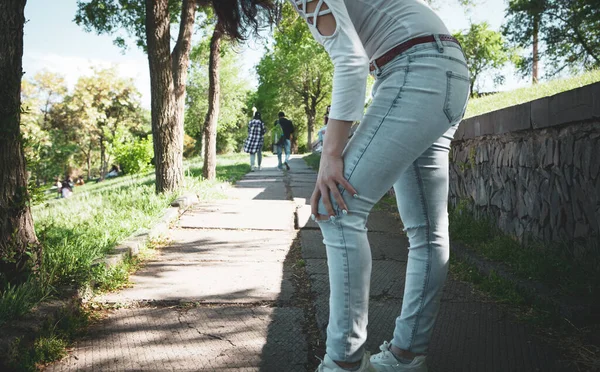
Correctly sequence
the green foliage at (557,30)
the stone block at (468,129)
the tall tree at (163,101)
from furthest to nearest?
the green foliage at (557,30) < the tall tree at (163,101) < the stone block at (468,129)

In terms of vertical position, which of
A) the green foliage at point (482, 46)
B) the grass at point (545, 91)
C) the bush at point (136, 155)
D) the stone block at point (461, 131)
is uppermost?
the green foliage at point (482, 46)

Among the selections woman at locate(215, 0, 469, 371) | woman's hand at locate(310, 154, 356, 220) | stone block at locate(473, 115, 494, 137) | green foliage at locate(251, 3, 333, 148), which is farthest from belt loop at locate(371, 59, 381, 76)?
green foliage at locate(251, 3, 333, 148)

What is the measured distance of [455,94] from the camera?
1.54m

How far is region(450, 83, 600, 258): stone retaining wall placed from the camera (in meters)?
2.78

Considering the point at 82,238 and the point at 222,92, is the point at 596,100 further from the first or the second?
the point at 222,92

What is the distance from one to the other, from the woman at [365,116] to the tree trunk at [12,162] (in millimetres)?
2076

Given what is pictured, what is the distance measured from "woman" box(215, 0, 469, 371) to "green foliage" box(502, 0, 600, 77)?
16.3 m

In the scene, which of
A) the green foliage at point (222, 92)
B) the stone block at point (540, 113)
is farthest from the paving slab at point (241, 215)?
the green foliage at point (222, 92)

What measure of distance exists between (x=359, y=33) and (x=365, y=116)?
31cm

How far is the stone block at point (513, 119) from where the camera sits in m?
3.53

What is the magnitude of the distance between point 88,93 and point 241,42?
39.1m

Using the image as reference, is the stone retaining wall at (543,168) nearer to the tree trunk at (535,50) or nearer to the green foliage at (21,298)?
the green foliage at (21,298)

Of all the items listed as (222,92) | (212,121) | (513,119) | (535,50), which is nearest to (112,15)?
(212,121)

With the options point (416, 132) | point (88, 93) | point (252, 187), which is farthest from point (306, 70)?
point (416, 132)
